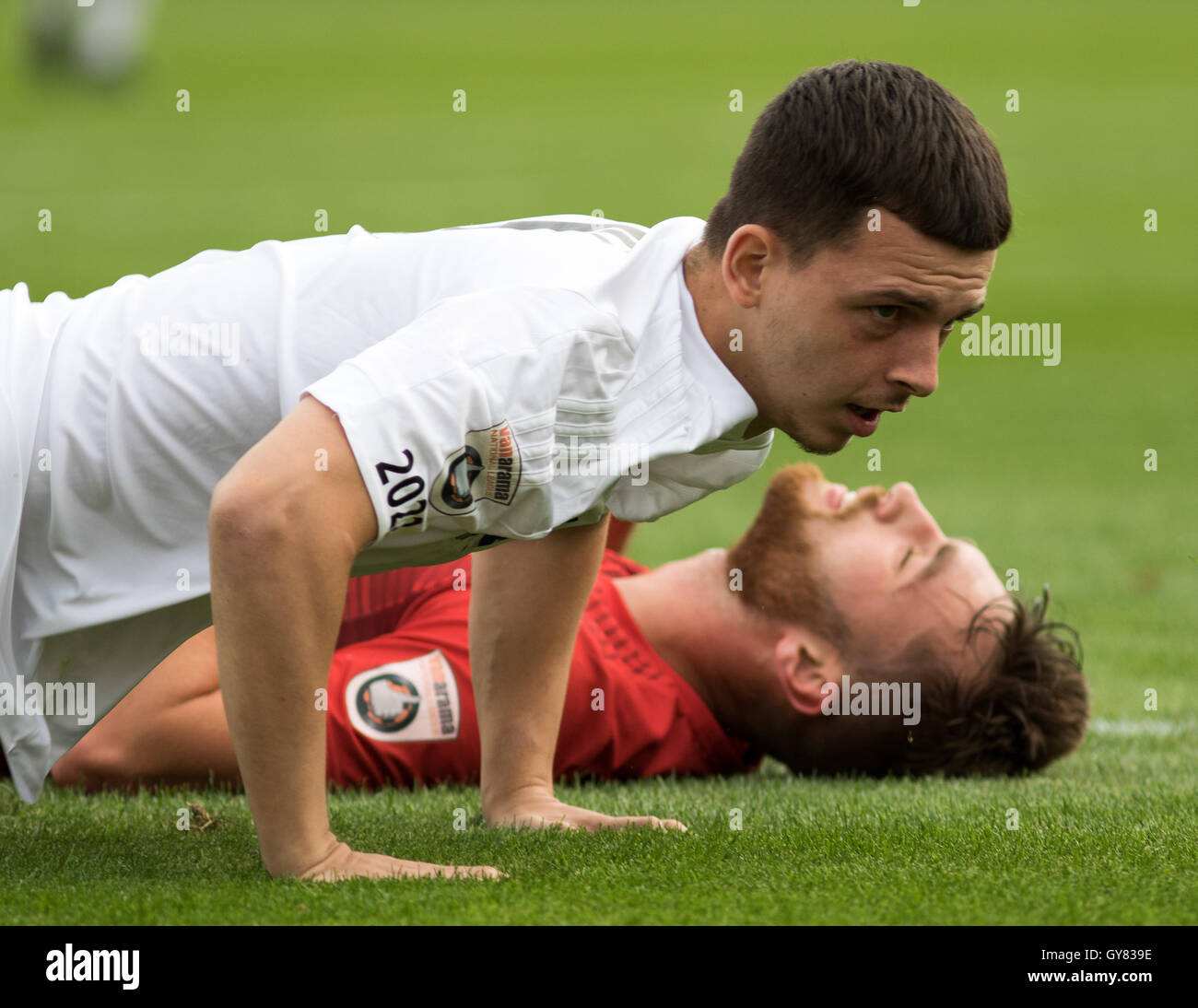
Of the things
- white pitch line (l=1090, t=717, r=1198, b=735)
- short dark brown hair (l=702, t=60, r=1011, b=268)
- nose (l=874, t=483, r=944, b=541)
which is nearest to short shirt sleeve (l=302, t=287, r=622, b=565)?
short dark brown hair (l=702, t=60, r=1011, b=268)

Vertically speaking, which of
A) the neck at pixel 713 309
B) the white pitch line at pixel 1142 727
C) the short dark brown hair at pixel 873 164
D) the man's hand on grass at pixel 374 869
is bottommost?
the white pitch line at pixel 1142 727

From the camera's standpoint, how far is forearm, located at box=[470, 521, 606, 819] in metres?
2.36

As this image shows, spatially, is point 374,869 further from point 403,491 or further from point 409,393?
point 409,393

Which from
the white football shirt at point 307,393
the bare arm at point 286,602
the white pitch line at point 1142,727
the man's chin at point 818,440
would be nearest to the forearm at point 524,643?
the white football shirt at point 307,393

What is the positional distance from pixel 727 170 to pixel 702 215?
2.51m

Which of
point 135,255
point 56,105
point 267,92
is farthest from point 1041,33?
point 135,255

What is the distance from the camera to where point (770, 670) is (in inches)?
115

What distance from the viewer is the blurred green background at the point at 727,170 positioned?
5738 millimetres

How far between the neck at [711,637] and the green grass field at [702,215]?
0.52 feet

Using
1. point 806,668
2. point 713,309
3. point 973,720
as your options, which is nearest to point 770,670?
point 806,668

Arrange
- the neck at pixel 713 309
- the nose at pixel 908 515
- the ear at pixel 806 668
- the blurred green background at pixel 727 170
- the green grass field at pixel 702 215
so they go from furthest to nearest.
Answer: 1. the blurred green background at pixel 727 170
2. the nose at pixel 908 515
3. the ear at pixel 806 668
4. the neck at pixel 713 309
5. the green grass field at pixel 702 215

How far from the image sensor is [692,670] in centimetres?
301

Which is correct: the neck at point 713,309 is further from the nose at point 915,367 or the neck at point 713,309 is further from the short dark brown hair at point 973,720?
the short dark brown hair at point 973,720

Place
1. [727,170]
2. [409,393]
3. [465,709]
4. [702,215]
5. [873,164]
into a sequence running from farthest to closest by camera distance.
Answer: [727,170] → [702,215] → [465,709] → [873,164] → [409,393]
